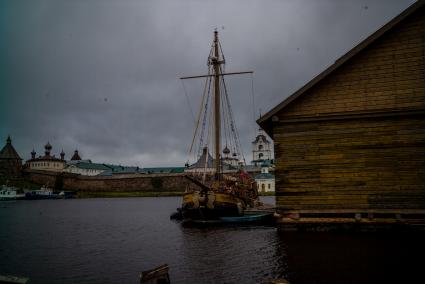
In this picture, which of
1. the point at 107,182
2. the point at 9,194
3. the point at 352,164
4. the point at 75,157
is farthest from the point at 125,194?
the point at 352,164

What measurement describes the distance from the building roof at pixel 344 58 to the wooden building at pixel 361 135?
4 cm

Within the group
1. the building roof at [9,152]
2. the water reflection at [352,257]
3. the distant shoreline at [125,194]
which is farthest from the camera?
A: the building roof at [9,152]

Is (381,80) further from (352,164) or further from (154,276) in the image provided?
(154,276)

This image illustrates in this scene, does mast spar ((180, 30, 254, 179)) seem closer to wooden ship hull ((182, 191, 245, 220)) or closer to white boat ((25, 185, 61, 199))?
wooden ship hull ((182, 191, 245, 220))

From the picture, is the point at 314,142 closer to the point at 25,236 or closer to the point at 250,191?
the point at 25,236

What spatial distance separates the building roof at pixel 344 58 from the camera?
16.9 metres

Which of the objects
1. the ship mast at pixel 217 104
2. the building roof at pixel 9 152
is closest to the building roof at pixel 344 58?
the ship mast at pixel 217 104

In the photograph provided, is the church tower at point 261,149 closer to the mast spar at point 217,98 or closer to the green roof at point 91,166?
the green roof at point 91,166

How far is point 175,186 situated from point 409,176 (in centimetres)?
10979

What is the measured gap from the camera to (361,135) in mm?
17516

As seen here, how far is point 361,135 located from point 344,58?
379cm

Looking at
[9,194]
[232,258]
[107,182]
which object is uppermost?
[107,182]

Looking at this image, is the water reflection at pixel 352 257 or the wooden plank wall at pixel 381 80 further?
the wooden plank wall at pixel 381 80

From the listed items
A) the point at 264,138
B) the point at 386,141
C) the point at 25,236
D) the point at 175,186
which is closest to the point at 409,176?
the point at 386,141
